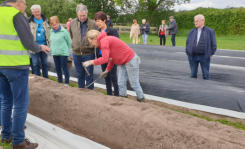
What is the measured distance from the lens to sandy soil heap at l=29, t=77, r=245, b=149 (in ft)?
7.34

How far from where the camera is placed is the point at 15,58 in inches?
100

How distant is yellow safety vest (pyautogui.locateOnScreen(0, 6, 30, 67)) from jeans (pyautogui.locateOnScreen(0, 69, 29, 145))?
0.11 metres

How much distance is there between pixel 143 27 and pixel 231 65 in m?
8.62

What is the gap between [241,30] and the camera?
22781mm

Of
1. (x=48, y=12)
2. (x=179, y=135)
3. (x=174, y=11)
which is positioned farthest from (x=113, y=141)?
(x=48, y=12)

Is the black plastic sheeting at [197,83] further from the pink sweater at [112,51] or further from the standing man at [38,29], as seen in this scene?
Result: the pink sweater at [112,51]

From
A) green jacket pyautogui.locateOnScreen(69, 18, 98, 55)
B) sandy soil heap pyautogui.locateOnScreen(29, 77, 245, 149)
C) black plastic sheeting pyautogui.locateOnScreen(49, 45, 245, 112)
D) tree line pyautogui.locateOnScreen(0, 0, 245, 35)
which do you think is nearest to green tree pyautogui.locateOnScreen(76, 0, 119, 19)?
tree line pyautogui.locateOnScreen(0, 0, 245, 35)

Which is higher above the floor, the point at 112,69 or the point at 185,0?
the point at 185,0

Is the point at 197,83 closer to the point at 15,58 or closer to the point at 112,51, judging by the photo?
the point at 112,51

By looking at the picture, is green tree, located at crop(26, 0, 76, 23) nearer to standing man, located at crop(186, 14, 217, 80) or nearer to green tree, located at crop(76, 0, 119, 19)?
green tree, located at crop(76, 0, 119, 19)

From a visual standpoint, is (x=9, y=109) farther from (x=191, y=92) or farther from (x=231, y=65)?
(x=231, y=65)

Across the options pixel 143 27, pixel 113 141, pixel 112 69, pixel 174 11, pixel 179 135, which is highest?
pixel 174 11

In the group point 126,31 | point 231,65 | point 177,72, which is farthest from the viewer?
point 126,31

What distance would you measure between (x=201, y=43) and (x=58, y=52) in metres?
3.33
